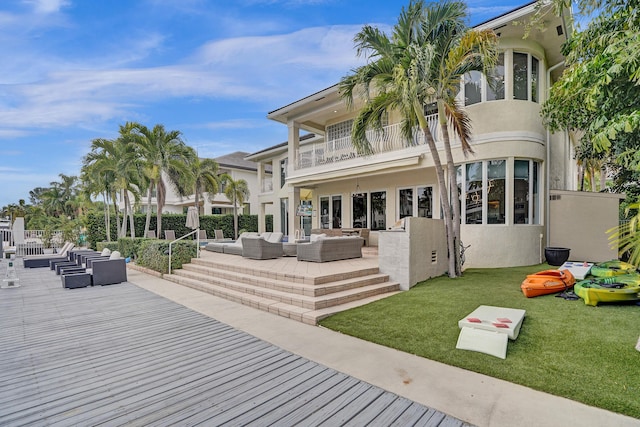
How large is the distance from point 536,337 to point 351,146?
11385 millimetres

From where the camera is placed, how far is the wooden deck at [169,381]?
3135mm

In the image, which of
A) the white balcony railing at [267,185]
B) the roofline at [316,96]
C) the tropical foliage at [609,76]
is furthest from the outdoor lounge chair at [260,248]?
the white balcony railing at [267,185]

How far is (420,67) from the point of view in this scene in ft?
26.2

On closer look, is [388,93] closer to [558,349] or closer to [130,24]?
[558,349]

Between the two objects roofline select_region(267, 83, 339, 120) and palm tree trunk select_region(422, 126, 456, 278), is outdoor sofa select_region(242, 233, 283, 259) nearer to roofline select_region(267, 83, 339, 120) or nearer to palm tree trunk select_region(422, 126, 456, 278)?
palm tree trunk select_region(422, 126, 456, 278)

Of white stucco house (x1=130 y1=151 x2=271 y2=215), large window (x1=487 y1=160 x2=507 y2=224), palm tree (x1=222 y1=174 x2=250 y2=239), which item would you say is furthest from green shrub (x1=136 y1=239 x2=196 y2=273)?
white stucco house (x1=130 y1=151 x2=271 y2=215)

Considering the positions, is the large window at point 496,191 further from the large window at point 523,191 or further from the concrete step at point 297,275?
the concrete step at point 297,275

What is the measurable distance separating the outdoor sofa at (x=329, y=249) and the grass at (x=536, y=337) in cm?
319

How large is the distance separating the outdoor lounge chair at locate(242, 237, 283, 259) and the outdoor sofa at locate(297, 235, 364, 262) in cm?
120

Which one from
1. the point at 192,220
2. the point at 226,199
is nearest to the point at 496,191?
the point at 192,220

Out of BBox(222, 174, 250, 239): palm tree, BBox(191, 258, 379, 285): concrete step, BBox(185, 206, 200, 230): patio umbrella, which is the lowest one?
BBox(191, 258, 379, 285): concrete step

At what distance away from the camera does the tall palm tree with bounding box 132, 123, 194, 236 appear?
15969 millimetres

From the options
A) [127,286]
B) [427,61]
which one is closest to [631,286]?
[427,61]

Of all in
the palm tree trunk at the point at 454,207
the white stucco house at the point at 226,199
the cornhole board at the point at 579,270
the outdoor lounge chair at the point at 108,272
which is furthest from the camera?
the white stucco house at the point at 226,199
